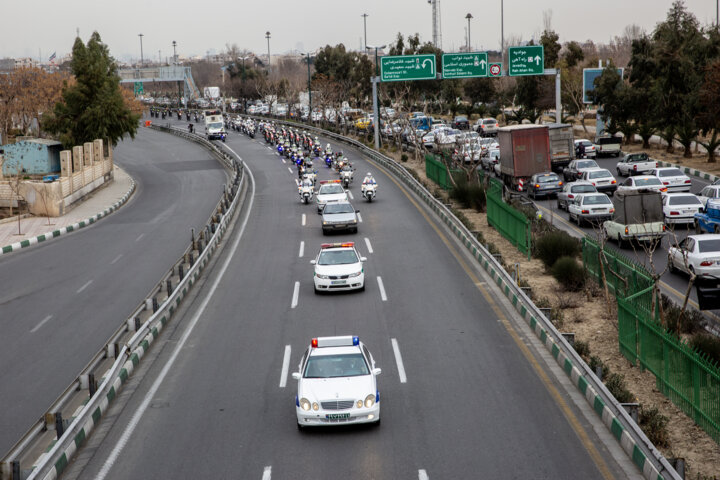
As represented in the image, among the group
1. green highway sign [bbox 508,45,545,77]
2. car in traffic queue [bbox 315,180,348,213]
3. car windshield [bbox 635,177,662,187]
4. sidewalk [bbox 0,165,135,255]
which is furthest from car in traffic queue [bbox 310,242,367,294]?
green highway sign [bbox 508,45,545,77]

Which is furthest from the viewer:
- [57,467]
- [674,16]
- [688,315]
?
[674,16]

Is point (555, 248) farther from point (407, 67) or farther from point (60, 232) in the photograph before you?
point (407, 67)

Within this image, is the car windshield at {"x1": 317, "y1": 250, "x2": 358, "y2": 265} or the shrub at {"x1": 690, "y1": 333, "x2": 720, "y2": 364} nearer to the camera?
the shrub at {"x1": 690, "y1": 333, "x2": 720, "y2": 364}

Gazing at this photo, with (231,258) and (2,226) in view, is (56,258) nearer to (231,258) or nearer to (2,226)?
(231,258)

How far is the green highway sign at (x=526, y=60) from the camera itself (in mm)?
55344

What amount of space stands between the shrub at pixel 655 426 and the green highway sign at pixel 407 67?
151ft

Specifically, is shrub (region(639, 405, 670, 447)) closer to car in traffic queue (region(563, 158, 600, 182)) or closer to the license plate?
the license plate

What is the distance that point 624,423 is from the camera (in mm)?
12203

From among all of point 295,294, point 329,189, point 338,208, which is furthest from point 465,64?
point 295,294

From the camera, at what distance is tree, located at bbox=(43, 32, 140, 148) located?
196 ft

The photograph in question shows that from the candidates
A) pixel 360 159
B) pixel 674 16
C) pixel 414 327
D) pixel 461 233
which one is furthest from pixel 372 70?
pixel 414 327

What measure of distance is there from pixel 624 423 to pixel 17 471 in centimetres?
882

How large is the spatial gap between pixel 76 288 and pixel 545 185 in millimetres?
24011

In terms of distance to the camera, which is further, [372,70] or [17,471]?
[372,70]
